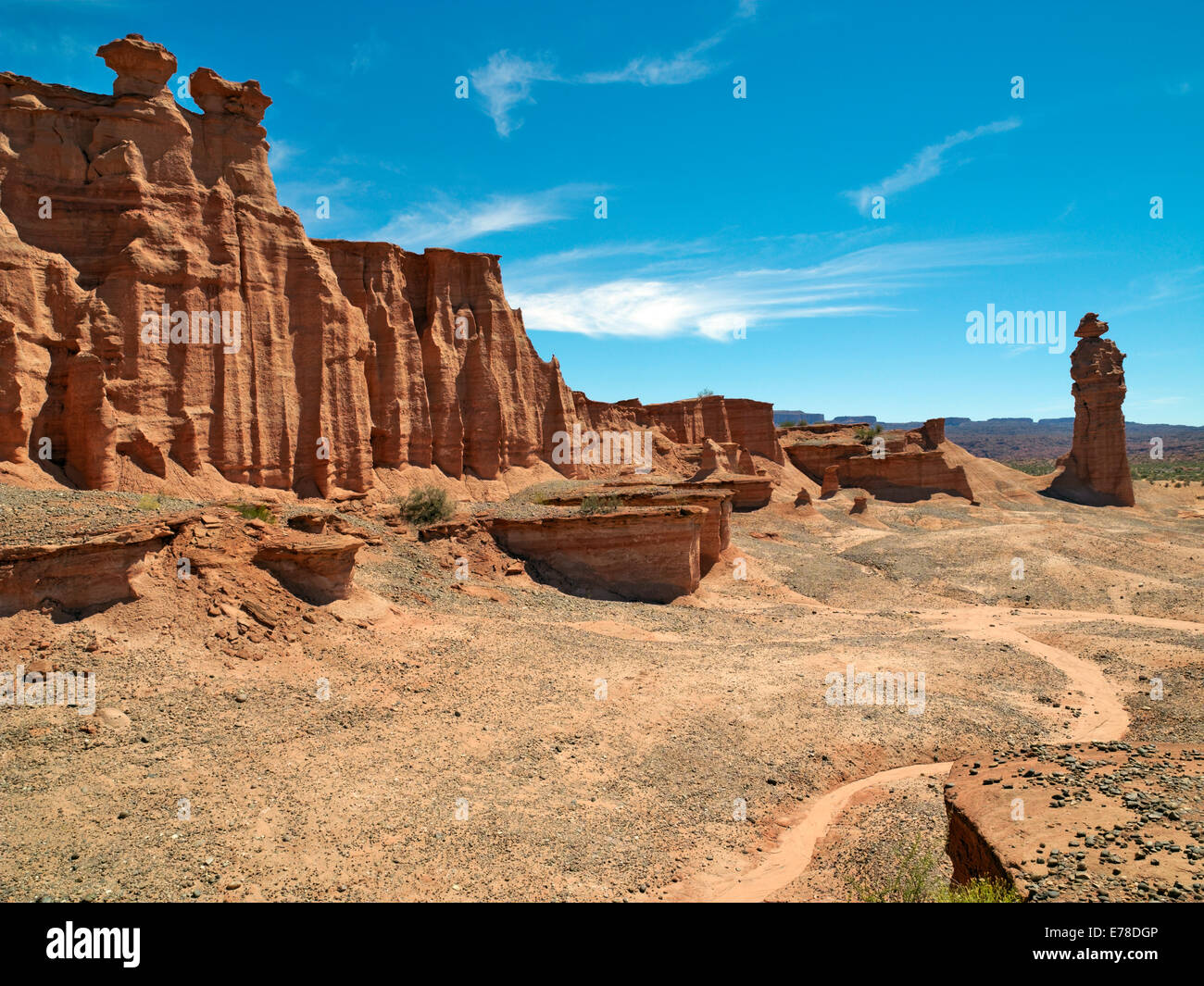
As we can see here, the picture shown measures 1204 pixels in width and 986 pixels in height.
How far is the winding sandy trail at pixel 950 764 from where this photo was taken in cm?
962

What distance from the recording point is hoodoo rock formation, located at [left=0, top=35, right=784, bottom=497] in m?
20.7

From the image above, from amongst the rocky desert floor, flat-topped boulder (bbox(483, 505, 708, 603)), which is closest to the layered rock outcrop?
flat-topped boulder (bbox(483, 505, 708, 603))

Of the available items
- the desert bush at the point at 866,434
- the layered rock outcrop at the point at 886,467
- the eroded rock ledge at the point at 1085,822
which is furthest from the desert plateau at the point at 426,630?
the desert bush at the point at 866,434

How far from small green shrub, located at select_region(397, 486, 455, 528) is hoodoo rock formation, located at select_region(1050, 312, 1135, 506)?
53372 mm

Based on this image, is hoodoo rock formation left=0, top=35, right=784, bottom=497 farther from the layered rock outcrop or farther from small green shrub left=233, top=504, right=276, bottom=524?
the layered rock outcrop

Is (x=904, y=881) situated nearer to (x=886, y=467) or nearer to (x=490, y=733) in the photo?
(x=490, y=733)

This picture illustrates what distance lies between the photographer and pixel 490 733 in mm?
13125

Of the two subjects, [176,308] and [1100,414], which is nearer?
[176,308]

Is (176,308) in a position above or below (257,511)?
above

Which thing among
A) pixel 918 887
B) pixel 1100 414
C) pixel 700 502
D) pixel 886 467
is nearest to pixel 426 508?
pixel 700 502

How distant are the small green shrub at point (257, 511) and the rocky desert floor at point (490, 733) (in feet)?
7.21

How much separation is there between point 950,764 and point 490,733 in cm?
879

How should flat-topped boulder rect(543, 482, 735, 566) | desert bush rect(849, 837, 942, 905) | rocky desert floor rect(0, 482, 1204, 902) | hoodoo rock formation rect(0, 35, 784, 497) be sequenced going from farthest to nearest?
flat-topped boulder rect(543, 482, 735, 566)
hoodoo rock formation rect(0, 35, 784, 497)
rocky desert floor rect(0, 482, 1204, 902)
desert bush rect(849, 837, 942, 905)

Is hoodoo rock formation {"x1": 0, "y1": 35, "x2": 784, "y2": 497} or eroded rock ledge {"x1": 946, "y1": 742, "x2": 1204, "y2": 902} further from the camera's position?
hoodoo rock formation {"x1": 0, "y1": 35, "x2": 784, "y2": 497}
